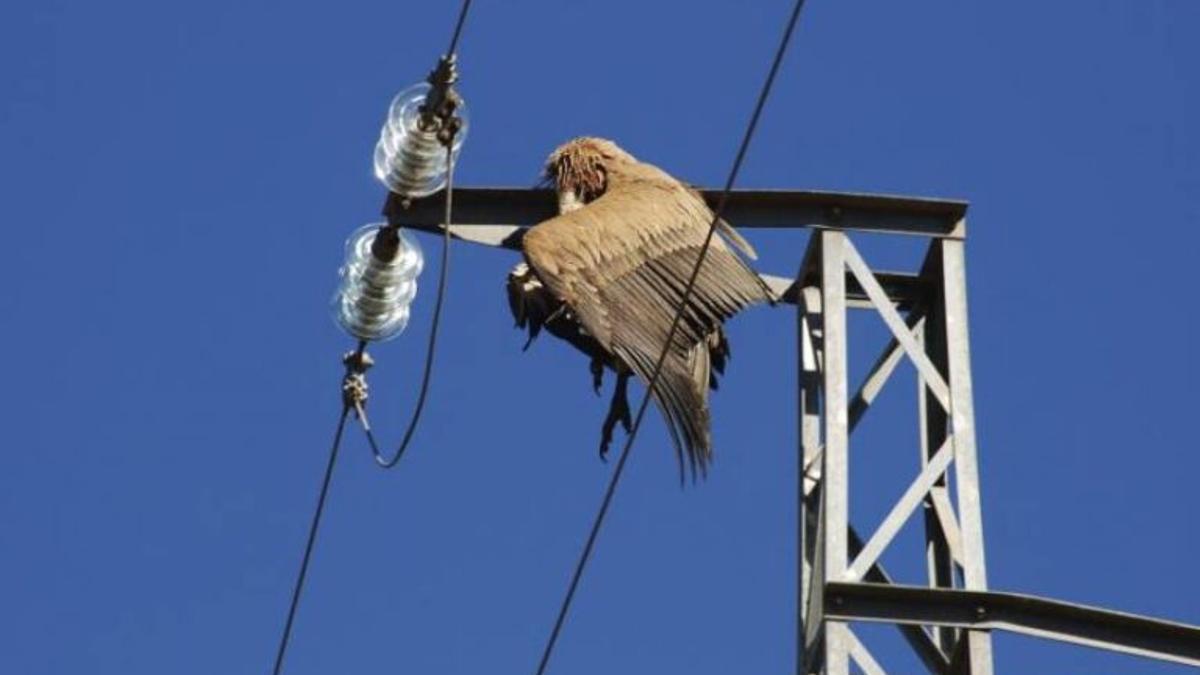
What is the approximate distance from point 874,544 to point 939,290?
1472mm

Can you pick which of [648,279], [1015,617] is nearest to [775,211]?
[648,279]

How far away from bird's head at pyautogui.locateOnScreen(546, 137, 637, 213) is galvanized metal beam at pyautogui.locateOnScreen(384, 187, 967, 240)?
25 centimetres

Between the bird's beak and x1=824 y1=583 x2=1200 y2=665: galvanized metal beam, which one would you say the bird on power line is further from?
x1=824 y1=583 x2=1200 y2=665: galvanized metal beam

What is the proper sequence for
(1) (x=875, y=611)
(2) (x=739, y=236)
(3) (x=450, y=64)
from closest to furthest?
(1) (x=875, y=611) → (3) (x=450, y=64) → (2) (x=739, y=236)

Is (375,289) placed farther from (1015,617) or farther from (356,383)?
(1015,617)

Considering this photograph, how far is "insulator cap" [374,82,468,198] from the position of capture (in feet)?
38.4

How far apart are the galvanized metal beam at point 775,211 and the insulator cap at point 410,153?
14 cm

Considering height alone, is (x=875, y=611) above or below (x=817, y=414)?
below

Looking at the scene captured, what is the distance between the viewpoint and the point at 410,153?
11789 mm

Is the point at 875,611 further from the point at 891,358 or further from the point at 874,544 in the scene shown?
the point at 891,358

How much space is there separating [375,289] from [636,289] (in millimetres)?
1226

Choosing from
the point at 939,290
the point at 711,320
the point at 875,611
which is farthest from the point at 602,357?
the point at 875,611

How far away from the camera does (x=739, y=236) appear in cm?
1196

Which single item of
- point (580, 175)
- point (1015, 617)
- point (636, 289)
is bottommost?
point (1015, 617)
